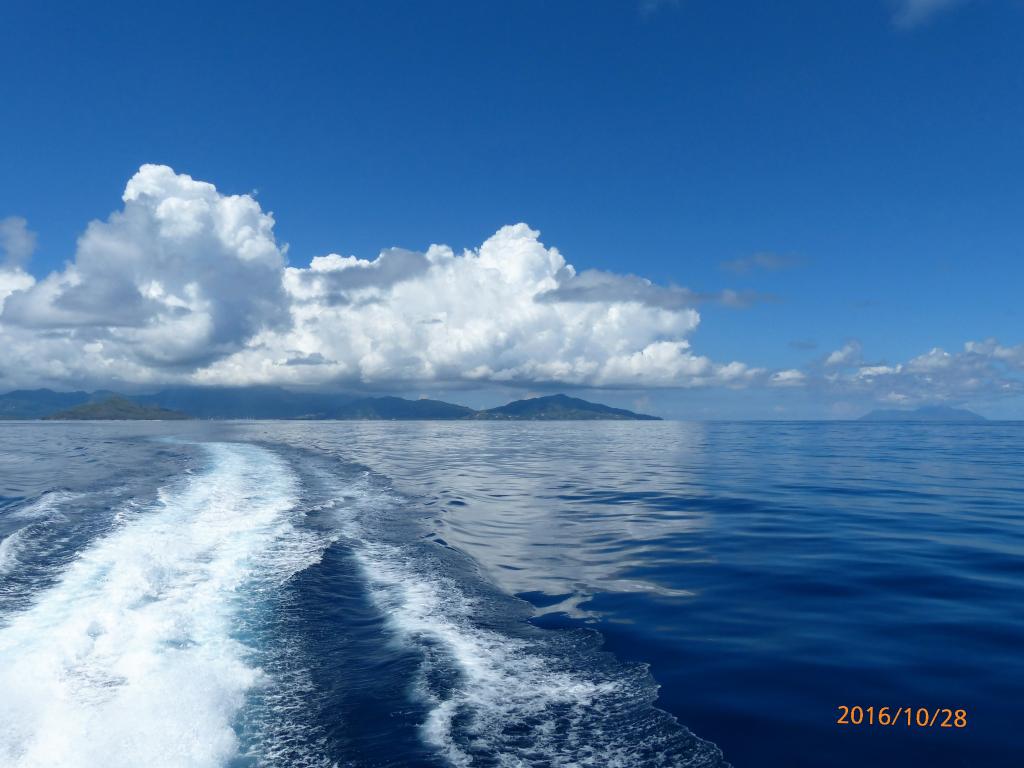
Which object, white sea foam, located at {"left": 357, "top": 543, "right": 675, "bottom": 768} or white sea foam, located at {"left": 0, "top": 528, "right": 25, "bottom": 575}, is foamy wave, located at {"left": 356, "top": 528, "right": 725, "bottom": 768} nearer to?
white sea foam, located at {"left": 357, "top": 543, "right": 675, "bottom": 768}

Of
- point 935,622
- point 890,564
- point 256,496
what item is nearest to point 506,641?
point 935,622

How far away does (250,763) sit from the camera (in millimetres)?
6723

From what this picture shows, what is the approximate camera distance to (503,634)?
10.9 meters

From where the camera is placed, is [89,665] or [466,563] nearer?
[89,665]

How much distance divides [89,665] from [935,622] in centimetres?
1491

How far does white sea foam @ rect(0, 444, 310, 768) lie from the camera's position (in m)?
7.11

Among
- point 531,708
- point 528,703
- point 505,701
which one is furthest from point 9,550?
point 531,708

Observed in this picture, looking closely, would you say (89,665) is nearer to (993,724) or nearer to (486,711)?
(486,711)
